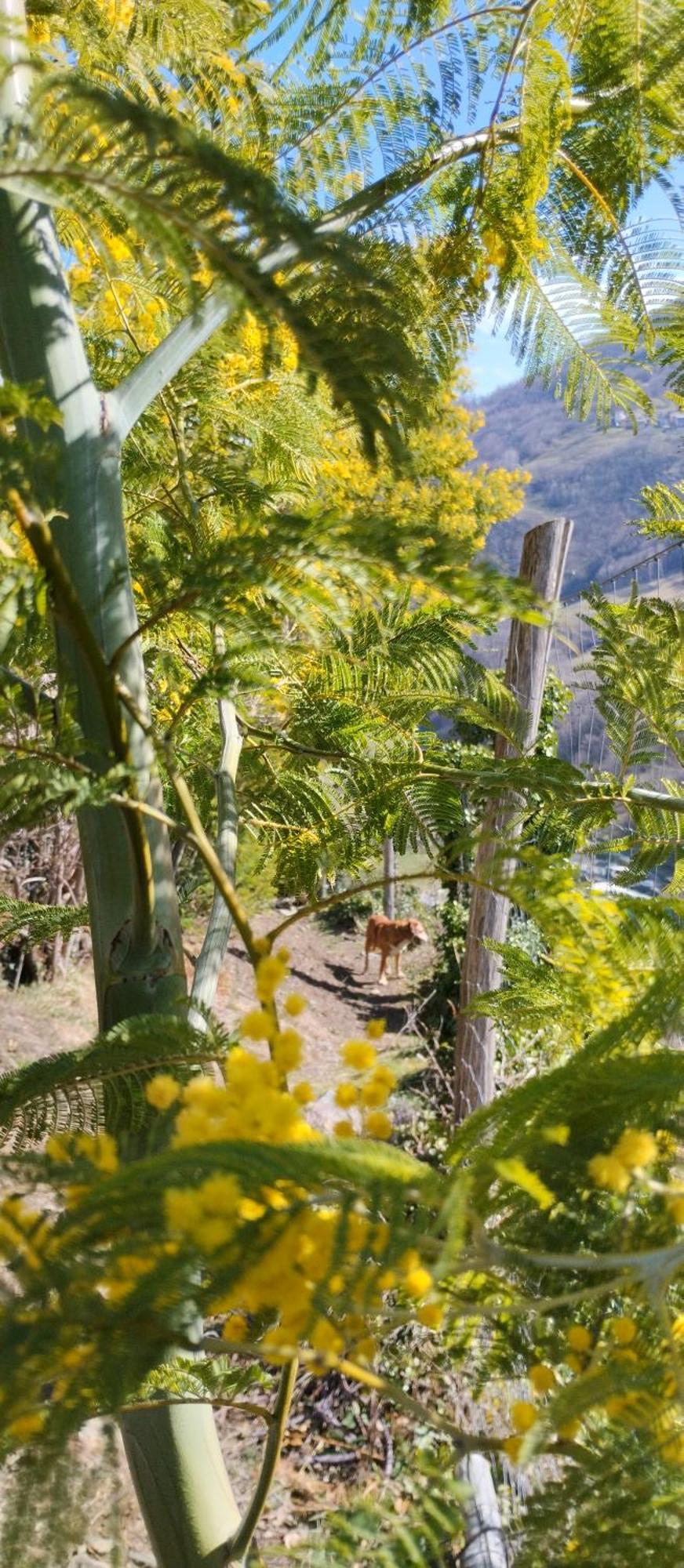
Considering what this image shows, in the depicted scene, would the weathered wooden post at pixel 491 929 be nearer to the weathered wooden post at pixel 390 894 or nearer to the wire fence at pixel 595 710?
the wire fence at pixel 595 710

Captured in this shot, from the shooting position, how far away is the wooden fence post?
13.5 ft

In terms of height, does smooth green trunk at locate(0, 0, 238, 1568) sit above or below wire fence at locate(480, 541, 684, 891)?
below

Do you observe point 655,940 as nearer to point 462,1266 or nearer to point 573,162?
point 462,1266

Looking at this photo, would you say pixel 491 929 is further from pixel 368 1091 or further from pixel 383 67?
pixel 368 1091

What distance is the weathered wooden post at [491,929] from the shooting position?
2.71m

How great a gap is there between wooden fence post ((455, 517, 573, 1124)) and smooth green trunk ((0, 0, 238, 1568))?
2367 millimetres

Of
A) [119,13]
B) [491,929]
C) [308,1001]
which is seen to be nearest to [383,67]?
[119,13]

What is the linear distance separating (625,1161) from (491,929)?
4.73 meters

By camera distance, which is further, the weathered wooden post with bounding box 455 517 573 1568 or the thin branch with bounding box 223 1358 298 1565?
the weathered wooden post with bounding box 455 517 573 1568

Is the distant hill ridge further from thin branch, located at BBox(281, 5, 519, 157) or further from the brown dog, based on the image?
thin branch, located at BBox(281, 5, 519, 157)

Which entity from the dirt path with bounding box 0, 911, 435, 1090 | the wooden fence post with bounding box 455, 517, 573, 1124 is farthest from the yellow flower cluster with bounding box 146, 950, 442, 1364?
the dirt path with bounding box 0, 911, 435, 1090

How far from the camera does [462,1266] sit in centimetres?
40

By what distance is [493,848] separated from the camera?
314 centimetres

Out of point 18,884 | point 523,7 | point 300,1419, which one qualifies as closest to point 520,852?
point 523,7
